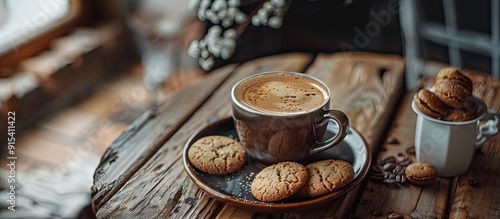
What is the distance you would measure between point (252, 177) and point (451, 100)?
328mm

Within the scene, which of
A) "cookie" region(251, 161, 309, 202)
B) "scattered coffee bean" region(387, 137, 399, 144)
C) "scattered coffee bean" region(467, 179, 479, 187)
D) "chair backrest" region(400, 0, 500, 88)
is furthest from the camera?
"chair backrest" region(400, 0, 500, 88)

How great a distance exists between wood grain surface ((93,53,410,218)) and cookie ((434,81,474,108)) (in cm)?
19

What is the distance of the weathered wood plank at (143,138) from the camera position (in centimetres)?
92

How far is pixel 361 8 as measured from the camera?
6.32ft

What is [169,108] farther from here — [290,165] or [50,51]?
[50,51]

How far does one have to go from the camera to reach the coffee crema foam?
85 cm

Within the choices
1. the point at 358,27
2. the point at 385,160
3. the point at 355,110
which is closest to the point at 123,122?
the point at 358,27

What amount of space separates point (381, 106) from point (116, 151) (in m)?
0.52

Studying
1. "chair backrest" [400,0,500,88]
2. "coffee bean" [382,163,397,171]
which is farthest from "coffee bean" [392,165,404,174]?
"chair backrest" [400,0,500,88]

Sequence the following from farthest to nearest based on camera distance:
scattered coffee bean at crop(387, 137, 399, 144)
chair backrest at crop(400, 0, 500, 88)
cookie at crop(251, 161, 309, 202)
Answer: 1. chair backrest at crop(400, 0, 500, 88)
2. scattered coffee bean at crop(387, 137, 399, 144)
3. cookie at crop(251, 161, 309, 202)

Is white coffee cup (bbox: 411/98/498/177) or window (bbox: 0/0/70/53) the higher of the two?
window (bbox: 0/0/70/53)

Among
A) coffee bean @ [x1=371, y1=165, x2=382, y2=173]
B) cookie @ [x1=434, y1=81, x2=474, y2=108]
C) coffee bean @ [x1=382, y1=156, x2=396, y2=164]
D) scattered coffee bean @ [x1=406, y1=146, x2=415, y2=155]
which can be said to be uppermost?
cookie @ [x1=434, y1=81, x2=474, y2=108]

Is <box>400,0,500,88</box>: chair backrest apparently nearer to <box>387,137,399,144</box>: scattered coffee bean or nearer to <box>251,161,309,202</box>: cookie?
<box>387,137,399,144</box>: scattered coffee bean

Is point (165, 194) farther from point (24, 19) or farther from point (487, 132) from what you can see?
point (24, 19)
